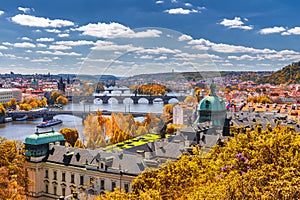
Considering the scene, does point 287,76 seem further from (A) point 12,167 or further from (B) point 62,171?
(A) point 12,167

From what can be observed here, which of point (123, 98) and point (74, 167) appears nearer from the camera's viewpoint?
point (123, 98)

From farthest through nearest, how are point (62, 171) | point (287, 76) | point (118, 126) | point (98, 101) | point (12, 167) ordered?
point (287, 76) → point (62, 171) → point (12, 167) → point (98, 101) → point (118, 126)

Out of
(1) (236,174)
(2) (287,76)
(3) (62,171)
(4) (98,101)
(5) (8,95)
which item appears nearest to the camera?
(4) (98,101)

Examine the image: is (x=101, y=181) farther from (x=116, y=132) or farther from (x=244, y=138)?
(x=116, y=132)

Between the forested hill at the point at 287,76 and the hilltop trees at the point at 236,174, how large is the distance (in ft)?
279

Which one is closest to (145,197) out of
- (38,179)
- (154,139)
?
(154,139)

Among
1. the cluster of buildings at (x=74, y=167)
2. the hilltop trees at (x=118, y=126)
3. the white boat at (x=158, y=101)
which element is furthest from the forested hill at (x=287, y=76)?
the hilltop trees at (x=118, y=126)

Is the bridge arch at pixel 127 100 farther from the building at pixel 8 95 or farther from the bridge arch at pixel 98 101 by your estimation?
the building at pixel 8 95

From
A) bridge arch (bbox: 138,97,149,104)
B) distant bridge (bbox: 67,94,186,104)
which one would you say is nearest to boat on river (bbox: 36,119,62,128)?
distant bridge (bbox: 67,94,186,104)

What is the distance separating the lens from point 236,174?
684 cm

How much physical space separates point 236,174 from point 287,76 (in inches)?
3620

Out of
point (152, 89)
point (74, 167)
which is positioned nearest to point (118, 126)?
point (152, 89)

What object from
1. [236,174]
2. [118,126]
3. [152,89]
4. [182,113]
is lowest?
[236,174]

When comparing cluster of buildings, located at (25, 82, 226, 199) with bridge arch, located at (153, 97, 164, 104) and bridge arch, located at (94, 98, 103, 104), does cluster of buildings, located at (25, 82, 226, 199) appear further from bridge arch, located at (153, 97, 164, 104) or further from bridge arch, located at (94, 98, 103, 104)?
bridge arch, located at (94, 98, 103, 104)
